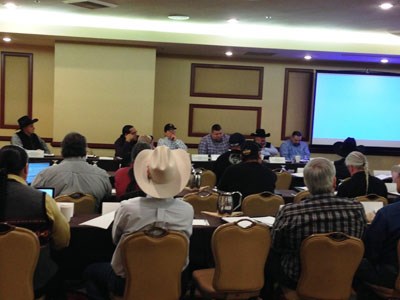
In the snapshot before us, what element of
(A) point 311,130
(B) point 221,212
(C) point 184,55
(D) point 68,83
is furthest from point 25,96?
(B) point 221,212

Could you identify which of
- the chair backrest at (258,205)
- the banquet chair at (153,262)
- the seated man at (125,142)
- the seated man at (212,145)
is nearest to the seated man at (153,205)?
the banquet chair at (153,262)

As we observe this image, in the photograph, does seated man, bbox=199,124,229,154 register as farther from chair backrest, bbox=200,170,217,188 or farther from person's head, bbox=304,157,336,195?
person's head, bbox=304,157,336,195

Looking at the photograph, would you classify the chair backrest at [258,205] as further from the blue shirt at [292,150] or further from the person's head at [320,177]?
the blue shirt at [292,150]

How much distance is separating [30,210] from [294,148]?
7028 millimetres

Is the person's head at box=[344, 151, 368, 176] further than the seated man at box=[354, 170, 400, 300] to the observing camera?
Yes

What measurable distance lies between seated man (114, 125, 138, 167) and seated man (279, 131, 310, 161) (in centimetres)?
297

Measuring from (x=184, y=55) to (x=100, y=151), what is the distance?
2.59 meters

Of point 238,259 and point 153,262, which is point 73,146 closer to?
point 153,262

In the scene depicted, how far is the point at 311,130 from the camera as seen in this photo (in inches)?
386

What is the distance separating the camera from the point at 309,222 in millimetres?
2971

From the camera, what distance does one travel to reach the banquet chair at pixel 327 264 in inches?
113

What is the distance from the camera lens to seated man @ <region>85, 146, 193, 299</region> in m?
2.72

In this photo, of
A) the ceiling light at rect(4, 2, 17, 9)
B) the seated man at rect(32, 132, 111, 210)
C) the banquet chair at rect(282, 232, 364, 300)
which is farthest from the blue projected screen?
the banquet chair at rect(282, 232, 364, 300)

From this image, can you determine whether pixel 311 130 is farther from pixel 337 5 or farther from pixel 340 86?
pixel 337 5
